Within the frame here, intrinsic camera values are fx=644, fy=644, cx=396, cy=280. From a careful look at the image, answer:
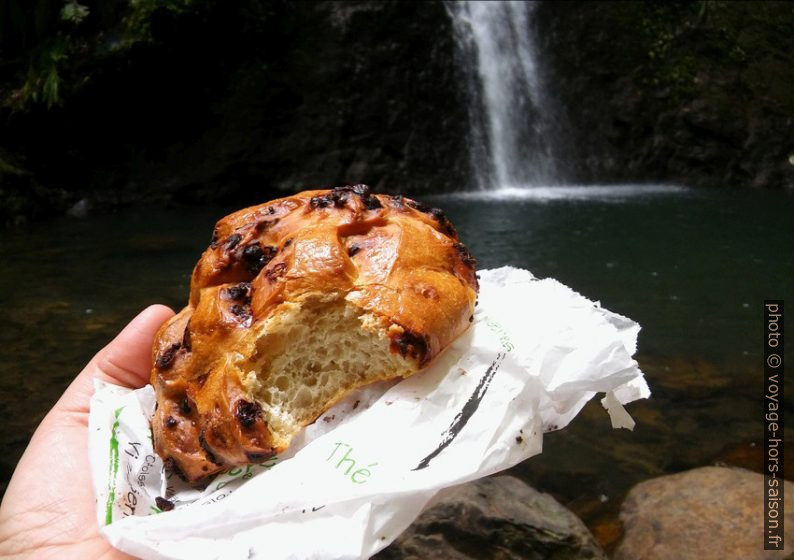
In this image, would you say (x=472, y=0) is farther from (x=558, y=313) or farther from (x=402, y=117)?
(x=558, y=313)

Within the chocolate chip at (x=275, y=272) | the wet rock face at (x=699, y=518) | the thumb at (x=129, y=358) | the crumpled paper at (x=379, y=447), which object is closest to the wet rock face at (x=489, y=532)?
the wet rock face at (x=699, y=518)

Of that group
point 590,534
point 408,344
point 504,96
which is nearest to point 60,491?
point 408,344

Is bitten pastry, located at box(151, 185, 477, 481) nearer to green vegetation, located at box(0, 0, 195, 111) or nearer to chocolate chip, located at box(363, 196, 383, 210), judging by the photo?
chocolate chip, located at box(363, 196, 383, 210)

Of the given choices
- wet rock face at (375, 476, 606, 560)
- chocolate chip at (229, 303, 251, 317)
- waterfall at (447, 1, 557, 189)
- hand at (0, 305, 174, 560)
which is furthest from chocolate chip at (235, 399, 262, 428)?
waterfall at (447, 1, 557, 189)

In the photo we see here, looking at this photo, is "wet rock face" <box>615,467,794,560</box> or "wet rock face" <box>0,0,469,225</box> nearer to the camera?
"wet rock face" <box>615,467,794,560</box>

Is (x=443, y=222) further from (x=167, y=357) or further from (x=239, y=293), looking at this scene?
(x=167, y=357)

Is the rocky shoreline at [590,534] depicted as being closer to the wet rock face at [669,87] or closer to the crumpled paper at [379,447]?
the crumpled paper at [379,447]

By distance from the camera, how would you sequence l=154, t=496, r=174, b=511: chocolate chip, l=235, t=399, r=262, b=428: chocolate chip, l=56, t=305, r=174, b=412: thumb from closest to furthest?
l=235, t=399, r=262, b=428: chocolate chip, l=154, t=496, r=174, b=511: chocolate chip, l=56, t=305, r=174, b=412: thumb
